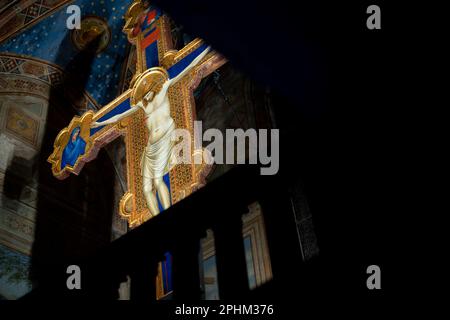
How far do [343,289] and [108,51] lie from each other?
725 cm

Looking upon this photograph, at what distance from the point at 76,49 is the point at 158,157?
4.31m

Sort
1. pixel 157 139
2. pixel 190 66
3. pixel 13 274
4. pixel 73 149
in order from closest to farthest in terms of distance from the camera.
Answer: pixel 157 139 → pixel 190 66 → pixel 73 149 → pixel 13 274

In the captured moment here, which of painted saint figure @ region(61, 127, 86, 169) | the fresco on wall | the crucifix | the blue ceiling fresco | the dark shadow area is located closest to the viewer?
the dark shadow area

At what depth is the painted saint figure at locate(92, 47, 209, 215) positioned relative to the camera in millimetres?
4571

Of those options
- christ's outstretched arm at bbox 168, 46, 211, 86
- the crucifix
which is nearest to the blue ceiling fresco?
the crucifix

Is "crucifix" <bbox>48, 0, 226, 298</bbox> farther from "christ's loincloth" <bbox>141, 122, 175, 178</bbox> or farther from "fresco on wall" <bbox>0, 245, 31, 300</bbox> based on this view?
"fresco on wall" <bbox>0, 245, 31, 300</bbox>

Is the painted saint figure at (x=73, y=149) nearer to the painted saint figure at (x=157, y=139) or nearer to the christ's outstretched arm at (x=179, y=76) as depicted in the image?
the painted saint figure at (x=157, y=139)

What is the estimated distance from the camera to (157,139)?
4.91 meters

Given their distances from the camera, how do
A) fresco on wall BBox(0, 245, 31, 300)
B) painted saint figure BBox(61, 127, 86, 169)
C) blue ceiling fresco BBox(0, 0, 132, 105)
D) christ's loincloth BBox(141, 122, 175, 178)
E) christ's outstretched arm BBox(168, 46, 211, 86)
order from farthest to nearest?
blue ceiling fresco BBox(0, 0, 132, 105) → fresco on wall BBox(0, 245, 31, 300) → painted saint figure BBox(61, 127, 86, 169) → christ's outstretched arm BBox(168, 46, 211, 86) → christ's loincloth BBox(141, 122, 175, 178)

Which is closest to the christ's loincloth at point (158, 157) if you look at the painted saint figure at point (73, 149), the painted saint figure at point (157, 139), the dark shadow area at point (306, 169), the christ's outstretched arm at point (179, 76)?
the painted saint figure at point (157, 139)

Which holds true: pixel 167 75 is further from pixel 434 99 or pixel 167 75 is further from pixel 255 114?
pixel 434 99

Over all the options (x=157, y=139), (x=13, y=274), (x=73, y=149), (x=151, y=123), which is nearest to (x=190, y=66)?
(x=151, y=123)

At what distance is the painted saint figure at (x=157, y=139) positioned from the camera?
457cm

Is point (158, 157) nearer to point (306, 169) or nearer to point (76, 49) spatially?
point (306, 169)
